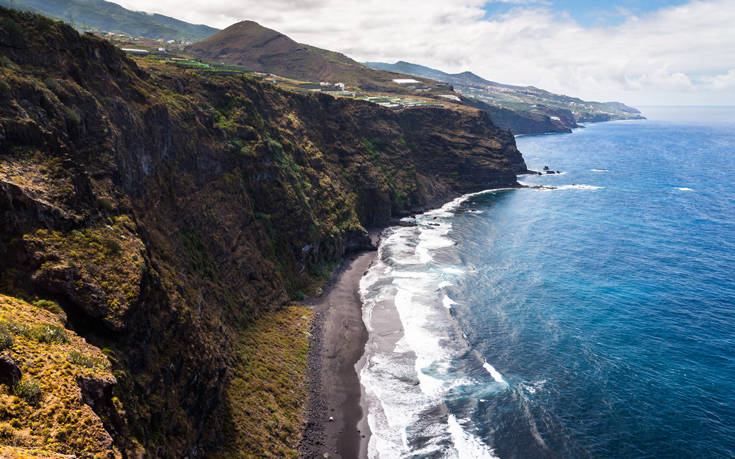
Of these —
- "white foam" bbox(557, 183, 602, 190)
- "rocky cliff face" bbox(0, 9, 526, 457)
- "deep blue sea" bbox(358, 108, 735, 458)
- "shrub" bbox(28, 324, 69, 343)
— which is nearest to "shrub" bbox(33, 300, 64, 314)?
"rocky cliff face" bbox(0, 9, 526, 457)

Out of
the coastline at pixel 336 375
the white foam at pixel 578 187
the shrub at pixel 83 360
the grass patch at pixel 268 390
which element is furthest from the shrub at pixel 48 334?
the white foam at pixel 578 187

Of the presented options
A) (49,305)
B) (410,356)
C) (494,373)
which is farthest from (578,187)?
(49,305)

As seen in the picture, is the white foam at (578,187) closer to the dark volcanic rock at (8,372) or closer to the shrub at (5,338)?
the shrub at (5,338)

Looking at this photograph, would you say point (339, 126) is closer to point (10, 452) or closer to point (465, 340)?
point (465, 340)

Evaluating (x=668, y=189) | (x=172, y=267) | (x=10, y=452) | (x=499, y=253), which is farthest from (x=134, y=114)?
(x=668, y=189)

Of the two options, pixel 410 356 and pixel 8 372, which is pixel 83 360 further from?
pixel 410 356

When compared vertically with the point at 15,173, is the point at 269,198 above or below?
below
